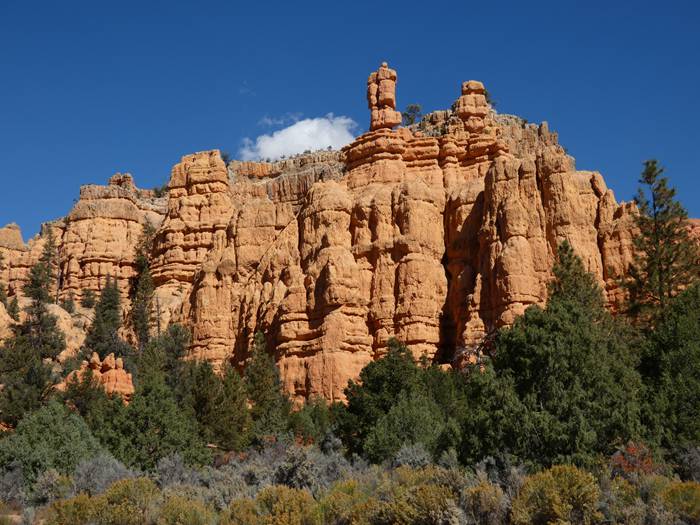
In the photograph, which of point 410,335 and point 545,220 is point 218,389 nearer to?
point 410,335

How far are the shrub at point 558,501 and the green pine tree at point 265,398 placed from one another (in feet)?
65.2

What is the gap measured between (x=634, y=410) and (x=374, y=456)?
10.8 m

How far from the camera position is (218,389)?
1681 inches

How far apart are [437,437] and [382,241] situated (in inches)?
1045

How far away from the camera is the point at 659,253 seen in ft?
142

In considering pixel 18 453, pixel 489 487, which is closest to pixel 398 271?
pixel 18 453

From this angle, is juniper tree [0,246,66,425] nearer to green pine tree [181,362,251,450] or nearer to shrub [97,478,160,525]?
Answer: green pine tree [181,362,251,450]

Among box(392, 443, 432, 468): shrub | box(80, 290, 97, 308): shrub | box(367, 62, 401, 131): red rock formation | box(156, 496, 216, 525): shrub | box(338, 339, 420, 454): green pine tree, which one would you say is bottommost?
box(156, 496, 216, 525): shrub

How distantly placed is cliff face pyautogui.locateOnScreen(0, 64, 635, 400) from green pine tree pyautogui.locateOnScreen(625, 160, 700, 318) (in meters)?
5.28

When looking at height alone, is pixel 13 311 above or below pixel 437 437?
above

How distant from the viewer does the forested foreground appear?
72.3ft

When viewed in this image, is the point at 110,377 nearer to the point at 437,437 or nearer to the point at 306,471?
the point at 437,437

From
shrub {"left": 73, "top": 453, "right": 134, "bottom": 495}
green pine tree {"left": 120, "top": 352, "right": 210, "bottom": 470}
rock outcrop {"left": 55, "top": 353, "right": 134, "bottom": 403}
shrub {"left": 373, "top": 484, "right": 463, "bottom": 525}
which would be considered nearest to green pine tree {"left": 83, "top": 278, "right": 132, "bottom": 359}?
rock outcrop {"left": 55, "top": 353, "right": 134, "bottom": 403}

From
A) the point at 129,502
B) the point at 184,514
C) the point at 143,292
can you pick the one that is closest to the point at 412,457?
the point at 184,514
